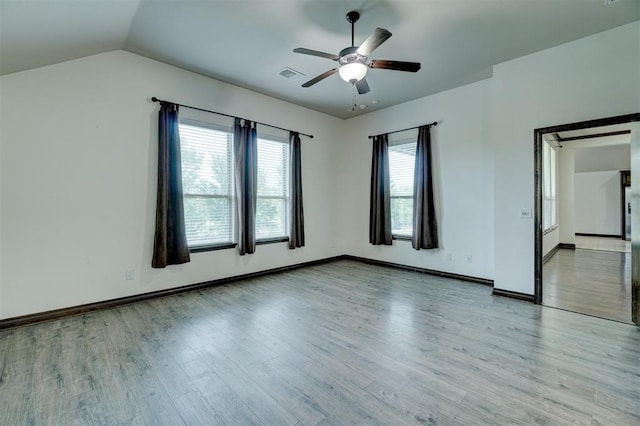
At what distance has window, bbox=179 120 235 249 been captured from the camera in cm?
413

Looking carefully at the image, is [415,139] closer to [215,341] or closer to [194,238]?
[194,238]

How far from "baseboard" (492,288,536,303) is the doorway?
7 centimetres

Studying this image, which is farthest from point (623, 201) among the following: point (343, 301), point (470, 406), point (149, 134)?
point (149, 134)

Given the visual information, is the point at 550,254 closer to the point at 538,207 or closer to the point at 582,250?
the point at 582,250

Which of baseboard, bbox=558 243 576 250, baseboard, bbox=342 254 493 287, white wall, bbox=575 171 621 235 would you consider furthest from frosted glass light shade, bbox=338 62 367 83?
white wall, bbox=575 171 621 235

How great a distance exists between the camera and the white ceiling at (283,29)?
256 centimetres

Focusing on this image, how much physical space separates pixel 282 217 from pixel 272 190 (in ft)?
1.85

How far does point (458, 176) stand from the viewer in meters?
4.73

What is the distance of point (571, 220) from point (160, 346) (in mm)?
9685

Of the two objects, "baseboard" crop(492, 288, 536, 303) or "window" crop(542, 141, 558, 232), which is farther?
"window" crop(542, 141, 558, 232)

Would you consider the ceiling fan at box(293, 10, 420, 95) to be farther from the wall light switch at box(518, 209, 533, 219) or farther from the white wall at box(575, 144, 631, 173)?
the white wall at box(575, 144, 631, 173)

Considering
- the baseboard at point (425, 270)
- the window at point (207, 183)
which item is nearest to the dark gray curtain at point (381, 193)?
the baseboard at point (425, 270)

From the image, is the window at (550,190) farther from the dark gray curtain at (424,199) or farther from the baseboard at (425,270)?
the dark gray curtain at (424,199)

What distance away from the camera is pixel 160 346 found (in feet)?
8.44
